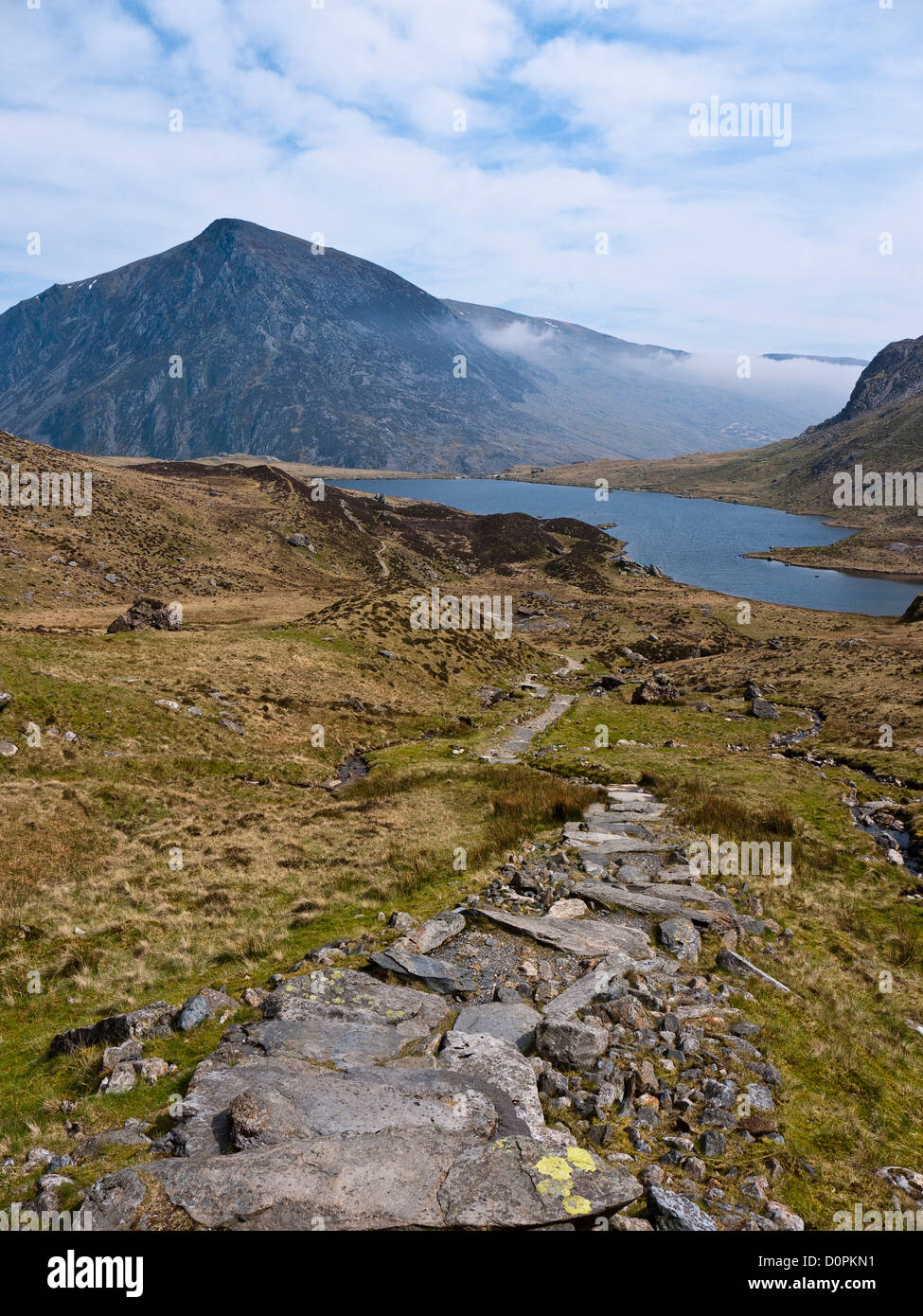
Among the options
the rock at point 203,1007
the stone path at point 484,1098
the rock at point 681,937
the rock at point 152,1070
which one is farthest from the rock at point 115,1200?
the rock at point 681,937

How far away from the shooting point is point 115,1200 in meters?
6.78

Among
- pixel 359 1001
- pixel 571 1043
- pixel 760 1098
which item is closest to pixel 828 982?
pixel 760 1098

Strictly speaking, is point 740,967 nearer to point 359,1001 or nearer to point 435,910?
point 435,910

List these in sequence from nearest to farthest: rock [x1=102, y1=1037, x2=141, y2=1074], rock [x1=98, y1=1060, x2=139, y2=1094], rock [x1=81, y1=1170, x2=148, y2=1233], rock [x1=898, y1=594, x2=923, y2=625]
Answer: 1. rock [x1=81, y1=1170, x2=148, y2=1233]
2. rock [x1=98, y1=1060, x2=139, y2=1094]
3. rock [x1=102, y1=1037, x2=141, y2=1074]
4. rock [x1=898, y1=594, x2=923, y2=625]

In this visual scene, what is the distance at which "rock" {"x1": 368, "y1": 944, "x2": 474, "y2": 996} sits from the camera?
1223 cm

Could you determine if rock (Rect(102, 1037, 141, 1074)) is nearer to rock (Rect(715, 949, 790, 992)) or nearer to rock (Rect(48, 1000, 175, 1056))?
rock (Rect(48, 1000, 175, 1056))

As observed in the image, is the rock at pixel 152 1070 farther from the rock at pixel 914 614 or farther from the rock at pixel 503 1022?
the rock at pixel 914 614

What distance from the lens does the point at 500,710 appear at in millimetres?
49500

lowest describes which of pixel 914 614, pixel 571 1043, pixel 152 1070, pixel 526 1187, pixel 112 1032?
pixel 112 1032

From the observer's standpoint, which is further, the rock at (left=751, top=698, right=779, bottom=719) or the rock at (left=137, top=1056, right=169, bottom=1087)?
the rock at (left=751, top=698, right=779, bottom=719)

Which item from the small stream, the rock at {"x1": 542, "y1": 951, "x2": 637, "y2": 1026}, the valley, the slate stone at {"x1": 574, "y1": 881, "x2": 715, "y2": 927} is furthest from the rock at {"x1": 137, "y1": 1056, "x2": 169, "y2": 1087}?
the small stream

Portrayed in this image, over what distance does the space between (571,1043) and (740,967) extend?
18.9 feet

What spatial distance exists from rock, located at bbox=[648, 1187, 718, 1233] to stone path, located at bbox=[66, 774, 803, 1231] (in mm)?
21

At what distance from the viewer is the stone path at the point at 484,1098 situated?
6.95 m
